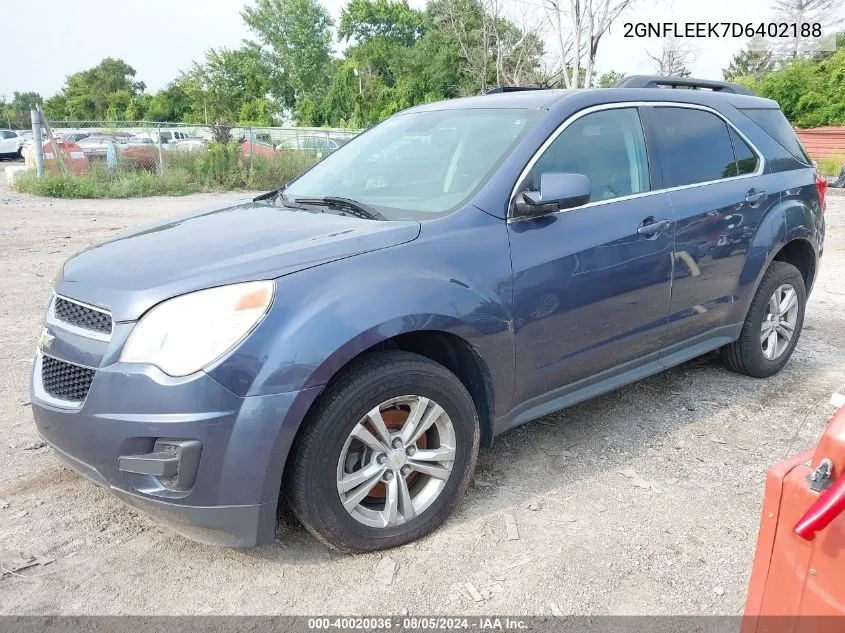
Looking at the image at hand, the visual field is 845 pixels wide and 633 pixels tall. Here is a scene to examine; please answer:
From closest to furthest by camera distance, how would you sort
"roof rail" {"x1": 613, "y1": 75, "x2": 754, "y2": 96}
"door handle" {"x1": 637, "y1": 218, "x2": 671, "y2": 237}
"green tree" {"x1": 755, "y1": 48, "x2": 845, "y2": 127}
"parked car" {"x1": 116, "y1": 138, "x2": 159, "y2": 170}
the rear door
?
1. "door handle" {"x1": 637, "y1": 218, "x2": 671, "y2": 237}
2. the rear door
3. "roof rail" {"x1": 613, "y1": 75, "x2": 754, "y2": 96}
4. "parked car" {"x1": 116, "y1": 138, "x2": 159, "y2": 170}
5. "green tree" {"x1": 755, "y1": 48, "x2": 845, "y2": 127}

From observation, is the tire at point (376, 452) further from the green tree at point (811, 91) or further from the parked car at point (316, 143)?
the green tree at point (811, 91)

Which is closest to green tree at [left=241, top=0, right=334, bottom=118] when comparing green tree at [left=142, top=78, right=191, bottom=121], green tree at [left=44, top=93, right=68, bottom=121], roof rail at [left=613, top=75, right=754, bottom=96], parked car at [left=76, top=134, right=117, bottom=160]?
green tree at [left=142, top=78, right=191, bottom=121]

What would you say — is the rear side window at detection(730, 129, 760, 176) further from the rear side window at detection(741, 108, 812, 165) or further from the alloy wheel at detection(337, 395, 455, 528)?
the alloy wheel at detection(337, 395, 455, 528)

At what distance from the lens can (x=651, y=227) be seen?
3.51 metres

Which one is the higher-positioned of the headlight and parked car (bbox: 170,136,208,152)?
parked car (bbox: 170,136,208,152)

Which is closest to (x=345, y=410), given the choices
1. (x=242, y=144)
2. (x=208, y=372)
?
(x=208, y=372)

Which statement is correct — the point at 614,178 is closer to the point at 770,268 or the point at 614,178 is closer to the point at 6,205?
the point at 770,268

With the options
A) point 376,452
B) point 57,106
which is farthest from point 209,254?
point 57,106

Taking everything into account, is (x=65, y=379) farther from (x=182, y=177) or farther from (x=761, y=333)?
(x=182, y=177)

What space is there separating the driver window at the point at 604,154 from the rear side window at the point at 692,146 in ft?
0.61

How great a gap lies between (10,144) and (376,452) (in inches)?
1431

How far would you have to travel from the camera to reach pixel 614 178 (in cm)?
351

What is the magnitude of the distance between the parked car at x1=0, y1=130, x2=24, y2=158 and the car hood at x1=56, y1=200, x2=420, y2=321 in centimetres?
3492

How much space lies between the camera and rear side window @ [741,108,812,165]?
14.7 ft
